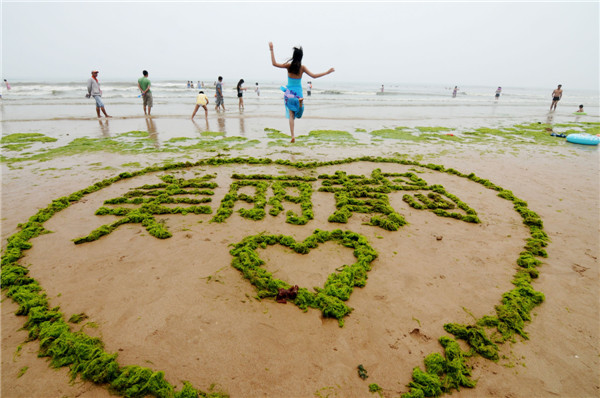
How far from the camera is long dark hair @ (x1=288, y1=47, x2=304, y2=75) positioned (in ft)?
23.9

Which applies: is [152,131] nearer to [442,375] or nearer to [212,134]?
[212,134]

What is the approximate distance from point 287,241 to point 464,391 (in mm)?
2314

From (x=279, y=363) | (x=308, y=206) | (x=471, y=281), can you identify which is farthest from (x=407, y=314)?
(x=308, y=206)

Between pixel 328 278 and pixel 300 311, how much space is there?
56 centimetres

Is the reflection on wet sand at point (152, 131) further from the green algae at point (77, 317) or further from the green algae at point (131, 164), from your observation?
the green algae at point (77, 317)

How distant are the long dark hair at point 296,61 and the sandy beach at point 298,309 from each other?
4116mm

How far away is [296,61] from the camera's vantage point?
7441 millimetres

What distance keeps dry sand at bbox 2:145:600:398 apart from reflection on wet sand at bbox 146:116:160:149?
14.6ft

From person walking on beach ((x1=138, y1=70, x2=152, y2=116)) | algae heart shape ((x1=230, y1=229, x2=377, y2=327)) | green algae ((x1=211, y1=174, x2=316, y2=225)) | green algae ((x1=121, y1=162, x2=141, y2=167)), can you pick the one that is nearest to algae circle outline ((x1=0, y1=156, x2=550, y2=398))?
algae heart shape ((x1=230, y1=229, x2=377, y2=327))

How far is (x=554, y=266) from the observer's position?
3438 mm

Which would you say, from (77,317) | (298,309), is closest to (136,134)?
(77,317)

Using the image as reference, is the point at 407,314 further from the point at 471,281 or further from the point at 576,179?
the point at 576,179

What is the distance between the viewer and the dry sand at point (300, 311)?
213 centimetres

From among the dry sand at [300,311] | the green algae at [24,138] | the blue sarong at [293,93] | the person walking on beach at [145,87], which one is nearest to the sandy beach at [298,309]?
the dry sand at [300,311]
